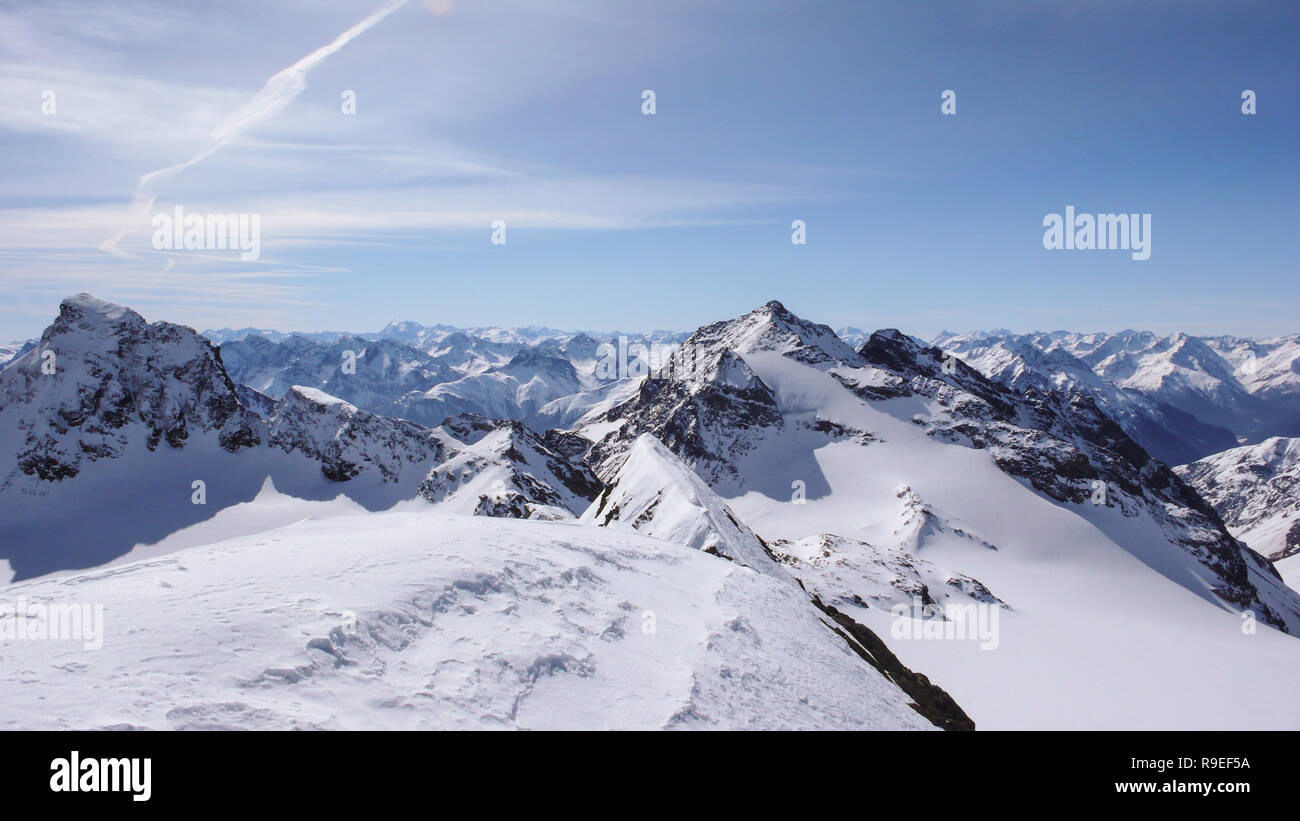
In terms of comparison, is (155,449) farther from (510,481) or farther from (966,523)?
(966,523)

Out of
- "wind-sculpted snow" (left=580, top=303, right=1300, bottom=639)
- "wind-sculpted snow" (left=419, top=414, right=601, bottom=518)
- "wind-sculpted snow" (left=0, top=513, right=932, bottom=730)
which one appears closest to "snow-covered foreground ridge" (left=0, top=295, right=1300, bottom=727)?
"wind-sculpted snow" (left=0, top=513, right=932, bottom=730)

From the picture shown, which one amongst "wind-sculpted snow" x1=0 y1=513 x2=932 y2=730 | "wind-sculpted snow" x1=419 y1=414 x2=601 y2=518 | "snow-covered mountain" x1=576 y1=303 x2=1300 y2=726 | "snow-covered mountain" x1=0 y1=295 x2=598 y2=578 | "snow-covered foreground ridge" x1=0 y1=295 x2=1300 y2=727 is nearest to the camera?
"wind-sculpted snow" x1=0 y1=513 x2=932 y2=730

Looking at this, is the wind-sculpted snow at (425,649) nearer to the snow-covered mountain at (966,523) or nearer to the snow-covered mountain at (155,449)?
the snow-covered mountain at (966,523)

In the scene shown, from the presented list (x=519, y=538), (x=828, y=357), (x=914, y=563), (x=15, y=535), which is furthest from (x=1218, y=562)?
(x=15, y=535)

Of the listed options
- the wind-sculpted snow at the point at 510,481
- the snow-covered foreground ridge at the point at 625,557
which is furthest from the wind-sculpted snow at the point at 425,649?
the wind-sculpted snow at the point at 510,481

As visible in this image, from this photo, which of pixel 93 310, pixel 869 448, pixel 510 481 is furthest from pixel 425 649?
pixel 93 310

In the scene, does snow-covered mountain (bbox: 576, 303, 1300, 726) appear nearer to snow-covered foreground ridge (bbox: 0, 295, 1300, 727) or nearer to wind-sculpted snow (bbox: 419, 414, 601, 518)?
snow-covered foreground ridge (bbox: 0, 295, 1300, 727)
